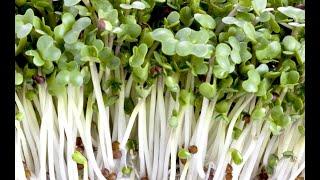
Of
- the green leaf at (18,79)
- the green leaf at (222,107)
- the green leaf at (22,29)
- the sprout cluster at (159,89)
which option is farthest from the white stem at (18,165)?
the green leaf at (222,107)

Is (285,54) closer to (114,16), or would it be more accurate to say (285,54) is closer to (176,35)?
(176,35)

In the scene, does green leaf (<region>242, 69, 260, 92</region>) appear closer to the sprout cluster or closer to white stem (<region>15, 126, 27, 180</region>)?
the sprout cluster

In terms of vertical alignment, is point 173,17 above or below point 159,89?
above

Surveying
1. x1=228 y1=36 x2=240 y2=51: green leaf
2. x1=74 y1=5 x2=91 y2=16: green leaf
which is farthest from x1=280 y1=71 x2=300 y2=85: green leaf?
x1=74 y1=5 x2=91 y2=16: green leaf

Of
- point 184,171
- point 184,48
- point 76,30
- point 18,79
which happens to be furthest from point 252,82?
point 18,79

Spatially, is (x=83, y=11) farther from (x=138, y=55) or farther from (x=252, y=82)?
(x=252, y=82)

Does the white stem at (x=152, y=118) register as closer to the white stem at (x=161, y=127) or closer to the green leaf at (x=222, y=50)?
the white stem at (x=161, y=127)

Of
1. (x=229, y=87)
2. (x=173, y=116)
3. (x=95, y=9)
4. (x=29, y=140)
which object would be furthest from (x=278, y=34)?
(x=29, y=140)
